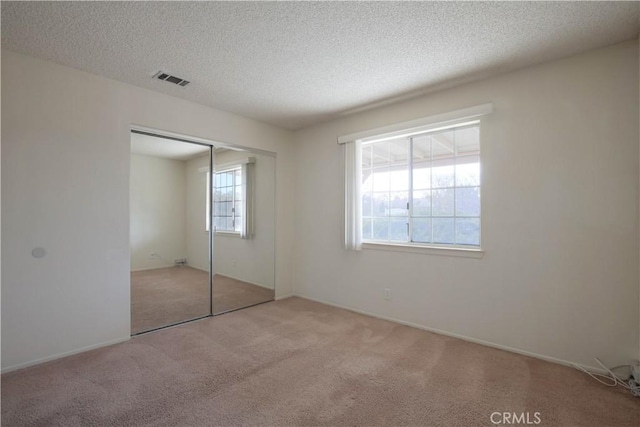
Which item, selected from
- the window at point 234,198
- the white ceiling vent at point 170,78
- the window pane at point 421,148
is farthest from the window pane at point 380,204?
the white ceiling vent at point 170,78

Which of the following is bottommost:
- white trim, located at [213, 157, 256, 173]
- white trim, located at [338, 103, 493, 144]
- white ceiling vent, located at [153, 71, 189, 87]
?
white trim, located at [213, 157, 256, 173]

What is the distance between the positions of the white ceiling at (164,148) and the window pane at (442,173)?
8.80 feet

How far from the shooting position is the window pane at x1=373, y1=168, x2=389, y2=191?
368cm

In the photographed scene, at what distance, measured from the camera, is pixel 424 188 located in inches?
131

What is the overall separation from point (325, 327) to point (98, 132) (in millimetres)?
2949

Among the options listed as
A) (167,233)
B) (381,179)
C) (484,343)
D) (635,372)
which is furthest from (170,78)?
(635,372)

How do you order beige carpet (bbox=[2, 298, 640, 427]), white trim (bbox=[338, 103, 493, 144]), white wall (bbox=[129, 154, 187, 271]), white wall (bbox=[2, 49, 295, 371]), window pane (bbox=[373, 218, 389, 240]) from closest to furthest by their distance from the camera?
beige carpet (bbox=[2, 298, 640, 427]) → white wall (bbox=[2, 49, 295, 371]) → white trim (bbox=[338, 103, 493, 144]) → white wall (bbox=[129, 154, 187, 271]) → window pane (bbox=[373, 218, 389, 240])

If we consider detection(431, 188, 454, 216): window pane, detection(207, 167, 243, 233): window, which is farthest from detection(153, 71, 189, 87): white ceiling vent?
detection(431, 188, 454, 216): window pane

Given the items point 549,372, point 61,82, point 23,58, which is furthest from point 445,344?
point 23,58

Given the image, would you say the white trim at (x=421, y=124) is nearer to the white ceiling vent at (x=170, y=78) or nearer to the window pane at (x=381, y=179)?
the window pane at (x=381, y=179)

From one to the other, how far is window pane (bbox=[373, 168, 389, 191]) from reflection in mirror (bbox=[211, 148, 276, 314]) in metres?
1.51

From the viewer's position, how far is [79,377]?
227 centimetres

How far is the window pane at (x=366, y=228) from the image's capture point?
386 cm

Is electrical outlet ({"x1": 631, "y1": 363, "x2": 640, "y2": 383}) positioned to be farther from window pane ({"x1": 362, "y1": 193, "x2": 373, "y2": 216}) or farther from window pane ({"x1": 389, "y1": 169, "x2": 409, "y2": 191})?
window pane ({"x1": 362, "y1": 193, "x2": 373, "y2": 216})
